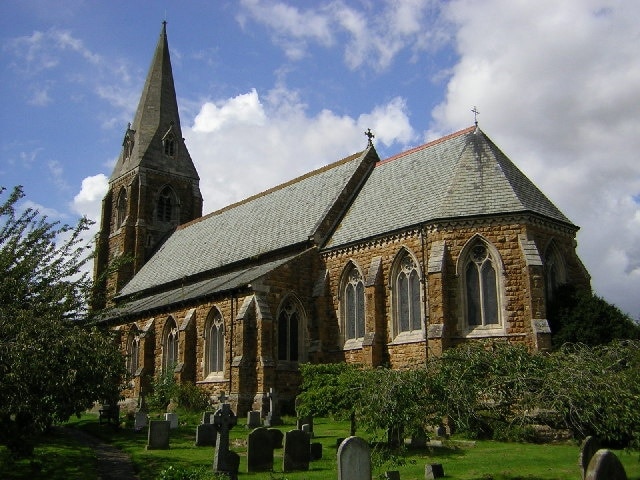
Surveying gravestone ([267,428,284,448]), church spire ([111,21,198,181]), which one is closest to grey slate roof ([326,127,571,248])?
gravestone ([267,428,284,448])

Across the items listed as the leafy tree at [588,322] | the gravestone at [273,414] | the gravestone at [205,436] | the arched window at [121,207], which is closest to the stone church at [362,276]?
the leafy tree at [588,322]

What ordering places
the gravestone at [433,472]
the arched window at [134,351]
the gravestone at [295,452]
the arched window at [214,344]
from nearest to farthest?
the gravestone at [433,472]
the gravestone at [295,452]
the arched window at [214,344]
the arched window at [134,351]

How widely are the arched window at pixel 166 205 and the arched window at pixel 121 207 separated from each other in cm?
254

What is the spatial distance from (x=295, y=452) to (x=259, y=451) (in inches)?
30.8

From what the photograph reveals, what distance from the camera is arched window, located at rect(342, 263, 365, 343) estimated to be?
26.2 metres

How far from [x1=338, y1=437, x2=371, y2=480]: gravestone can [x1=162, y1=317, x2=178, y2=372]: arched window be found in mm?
22415

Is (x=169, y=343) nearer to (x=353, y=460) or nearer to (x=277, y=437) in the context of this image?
(x=277, y=437)

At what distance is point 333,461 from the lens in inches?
591

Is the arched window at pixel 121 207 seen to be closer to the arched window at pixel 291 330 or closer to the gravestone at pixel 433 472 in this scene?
the arched window at pixel 291 330

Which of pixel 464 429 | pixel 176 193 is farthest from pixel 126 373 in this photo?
pixel 176 193

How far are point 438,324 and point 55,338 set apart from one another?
13.3 m

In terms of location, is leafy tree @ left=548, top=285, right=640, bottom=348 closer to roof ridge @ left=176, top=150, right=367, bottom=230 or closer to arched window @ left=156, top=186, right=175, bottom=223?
roof ridge @ left=176, top=150, right=367, bottom=230

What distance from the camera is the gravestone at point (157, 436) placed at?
17188 mm

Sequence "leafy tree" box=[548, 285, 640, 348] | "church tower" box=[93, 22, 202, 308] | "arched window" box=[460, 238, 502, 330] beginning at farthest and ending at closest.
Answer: "church tower" box=[93, 22, 202, 308] → "arched window" box=[460, 238, 502, 330] → "leafy tree" box=[548, 285, 640, 348]
